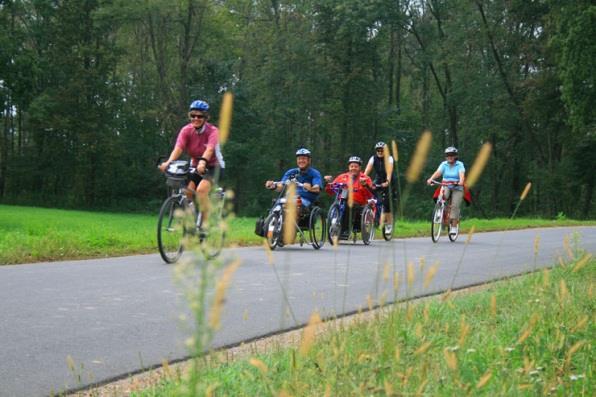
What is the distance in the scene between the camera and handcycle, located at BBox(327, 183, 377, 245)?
48.9 feet

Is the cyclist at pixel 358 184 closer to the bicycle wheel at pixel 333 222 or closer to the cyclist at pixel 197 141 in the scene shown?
the bicycle wheel at pixel 333 222

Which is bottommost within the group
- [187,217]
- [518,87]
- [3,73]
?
[187,217]

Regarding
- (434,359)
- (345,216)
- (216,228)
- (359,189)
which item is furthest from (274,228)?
(216,228)

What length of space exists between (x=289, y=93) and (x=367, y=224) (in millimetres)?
34029

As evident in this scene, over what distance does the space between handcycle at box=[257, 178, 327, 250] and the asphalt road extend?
45cm

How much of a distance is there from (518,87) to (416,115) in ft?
28.5

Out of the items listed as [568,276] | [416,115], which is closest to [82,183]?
[416,115]

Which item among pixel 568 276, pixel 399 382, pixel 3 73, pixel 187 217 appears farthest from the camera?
pixel 3 73

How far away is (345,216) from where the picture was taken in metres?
15.2

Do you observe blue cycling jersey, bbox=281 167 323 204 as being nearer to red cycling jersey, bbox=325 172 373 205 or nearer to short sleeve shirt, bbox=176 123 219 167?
red cycling jersey, bbox=325 172 373 205

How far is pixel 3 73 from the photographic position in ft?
105

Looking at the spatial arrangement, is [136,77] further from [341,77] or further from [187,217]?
[187,217]

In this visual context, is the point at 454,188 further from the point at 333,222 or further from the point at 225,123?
the point at 225,123

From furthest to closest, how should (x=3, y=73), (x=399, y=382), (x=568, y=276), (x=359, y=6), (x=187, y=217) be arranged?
(x=359, y=6)
(x=3, y=73)
(x=568, y=276)
(x=399, y=382)
(x=187, y=217)
